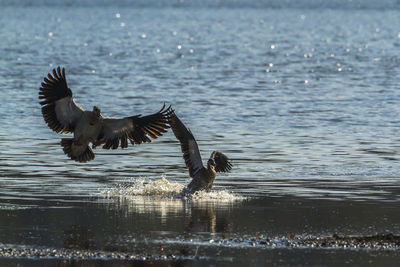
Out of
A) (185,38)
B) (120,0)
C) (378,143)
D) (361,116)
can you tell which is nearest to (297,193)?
(378,143)

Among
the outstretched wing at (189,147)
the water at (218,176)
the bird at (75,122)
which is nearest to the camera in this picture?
the water at (218,176)

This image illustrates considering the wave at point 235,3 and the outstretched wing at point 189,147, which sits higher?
the outstretched wing at point 189,147

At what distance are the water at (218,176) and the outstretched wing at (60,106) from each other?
39.1 inches

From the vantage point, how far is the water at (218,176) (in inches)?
498

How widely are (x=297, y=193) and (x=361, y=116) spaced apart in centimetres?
1254

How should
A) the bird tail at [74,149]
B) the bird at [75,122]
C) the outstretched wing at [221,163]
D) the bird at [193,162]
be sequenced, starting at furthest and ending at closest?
the outstretched wing at [221,163] < the bird at [193,162] < the bird tail at [74,149] < the bird at [75,122]

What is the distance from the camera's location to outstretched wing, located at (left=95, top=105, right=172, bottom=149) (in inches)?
632

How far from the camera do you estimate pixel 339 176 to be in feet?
60.2

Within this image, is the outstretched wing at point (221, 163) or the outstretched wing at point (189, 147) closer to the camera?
the outstretched wing at point (189, 147)

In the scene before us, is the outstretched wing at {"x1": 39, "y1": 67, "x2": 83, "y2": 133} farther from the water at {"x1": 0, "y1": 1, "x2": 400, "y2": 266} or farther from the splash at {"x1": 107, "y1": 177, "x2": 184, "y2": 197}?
the splash at {"x1": 107, "y1": 177, "x2": 184, "y2": 197}

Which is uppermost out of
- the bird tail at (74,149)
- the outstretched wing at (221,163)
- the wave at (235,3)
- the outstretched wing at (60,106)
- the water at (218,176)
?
the outstretched wing at (60,106)

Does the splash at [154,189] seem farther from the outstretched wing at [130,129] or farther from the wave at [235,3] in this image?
the wave at [235,3]

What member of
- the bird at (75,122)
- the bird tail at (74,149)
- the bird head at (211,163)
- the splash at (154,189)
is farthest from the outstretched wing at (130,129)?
the bird head at (211,163)

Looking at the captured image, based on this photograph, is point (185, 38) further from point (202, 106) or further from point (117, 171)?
point (117, 171)
